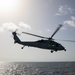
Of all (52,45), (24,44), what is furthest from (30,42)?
(52,45)

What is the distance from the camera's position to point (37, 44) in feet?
172

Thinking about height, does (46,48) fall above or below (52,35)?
below

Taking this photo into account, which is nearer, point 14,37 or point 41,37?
point 41,37

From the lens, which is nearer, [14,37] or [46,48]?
[46,48]

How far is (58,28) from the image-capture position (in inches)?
2111

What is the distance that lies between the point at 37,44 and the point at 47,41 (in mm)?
3093

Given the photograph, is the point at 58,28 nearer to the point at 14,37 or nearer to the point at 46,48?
the point at 46,48

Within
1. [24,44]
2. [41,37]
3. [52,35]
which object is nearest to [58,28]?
[52,35]

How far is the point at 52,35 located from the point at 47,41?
2.50 meters

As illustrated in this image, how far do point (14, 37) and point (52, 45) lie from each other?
1208cm

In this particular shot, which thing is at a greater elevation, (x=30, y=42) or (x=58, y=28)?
(x=58, y=28)

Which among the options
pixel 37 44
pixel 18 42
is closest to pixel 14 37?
pixel 18 42

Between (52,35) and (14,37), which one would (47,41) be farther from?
(14,37)

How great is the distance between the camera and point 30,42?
5259 cm
